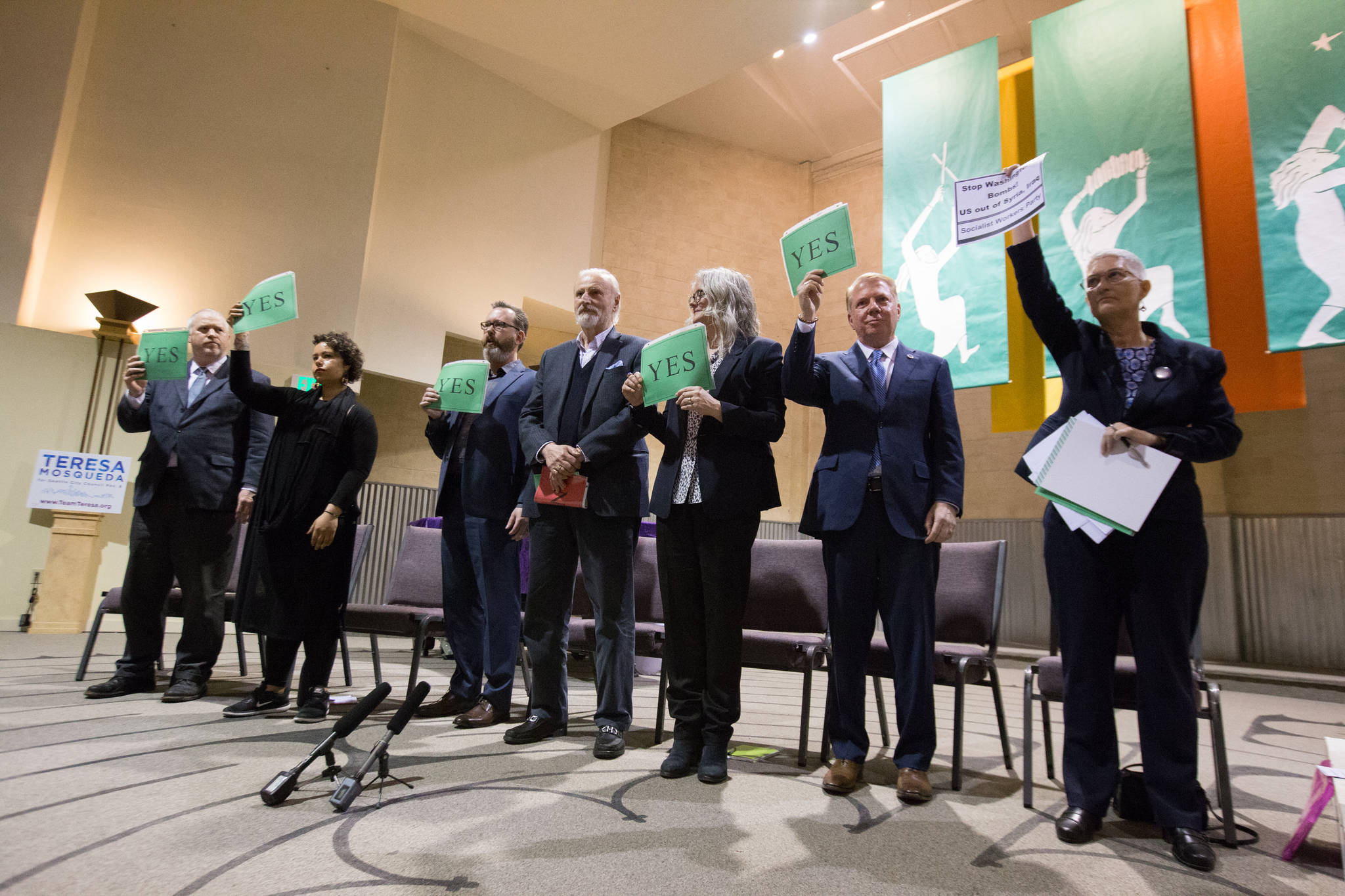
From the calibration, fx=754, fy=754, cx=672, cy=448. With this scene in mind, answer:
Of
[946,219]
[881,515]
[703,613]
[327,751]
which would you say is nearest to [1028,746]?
[881,515]

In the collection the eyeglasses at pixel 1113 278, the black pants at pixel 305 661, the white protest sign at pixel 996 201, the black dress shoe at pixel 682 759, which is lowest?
the black dress shoe at pixel 682 759

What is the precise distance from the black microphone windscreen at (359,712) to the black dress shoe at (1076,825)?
1.63m

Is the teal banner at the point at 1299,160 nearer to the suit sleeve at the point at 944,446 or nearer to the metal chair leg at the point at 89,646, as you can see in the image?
the suit sleeve at the point at 944,446

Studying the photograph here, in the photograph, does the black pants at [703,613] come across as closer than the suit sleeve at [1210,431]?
No

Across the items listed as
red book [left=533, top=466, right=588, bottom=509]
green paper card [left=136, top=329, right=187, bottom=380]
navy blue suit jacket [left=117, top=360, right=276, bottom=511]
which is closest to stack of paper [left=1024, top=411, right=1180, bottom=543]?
red book [left=533, top=466, right=588, bottom=509]

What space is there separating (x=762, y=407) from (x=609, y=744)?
3.75ft

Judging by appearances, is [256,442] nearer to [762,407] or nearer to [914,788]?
[762,407]

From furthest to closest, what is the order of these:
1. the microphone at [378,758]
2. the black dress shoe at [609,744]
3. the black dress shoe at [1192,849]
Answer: the black dress shoe at [609,744] < the microphone at [378,758] < the black dress shoe at [1192,849]

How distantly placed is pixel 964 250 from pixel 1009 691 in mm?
3289

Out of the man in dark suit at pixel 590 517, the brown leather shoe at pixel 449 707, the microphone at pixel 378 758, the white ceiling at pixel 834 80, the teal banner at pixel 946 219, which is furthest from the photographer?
the white ceiling at pixel 834 80

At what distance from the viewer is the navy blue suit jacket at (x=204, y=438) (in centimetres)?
308

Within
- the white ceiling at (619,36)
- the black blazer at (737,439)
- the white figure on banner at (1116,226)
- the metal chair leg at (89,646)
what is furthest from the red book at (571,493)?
the white ceiling at (619,36)

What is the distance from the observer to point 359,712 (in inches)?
71.4

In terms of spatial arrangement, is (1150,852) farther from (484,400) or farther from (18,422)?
(18,422)
